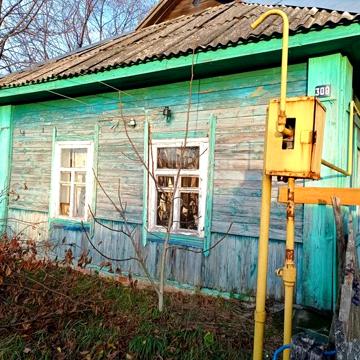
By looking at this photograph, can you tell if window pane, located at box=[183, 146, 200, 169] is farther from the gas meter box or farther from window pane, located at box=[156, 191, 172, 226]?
the gas meter box

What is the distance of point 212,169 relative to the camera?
5.59 m

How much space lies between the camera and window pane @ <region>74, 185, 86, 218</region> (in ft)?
23.8

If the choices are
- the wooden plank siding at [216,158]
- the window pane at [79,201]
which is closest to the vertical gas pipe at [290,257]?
the wooden plank siding at [216,158]

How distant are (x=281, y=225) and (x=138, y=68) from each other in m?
2.85

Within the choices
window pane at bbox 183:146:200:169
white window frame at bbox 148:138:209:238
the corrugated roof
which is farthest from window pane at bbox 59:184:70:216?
window pane at bbox 183:146:200:169

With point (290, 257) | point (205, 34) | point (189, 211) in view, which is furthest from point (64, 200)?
point (290, 257)

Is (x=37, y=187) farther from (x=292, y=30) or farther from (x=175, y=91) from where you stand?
(x=292, y=30)

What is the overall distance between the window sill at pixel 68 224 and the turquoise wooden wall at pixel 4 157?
1615mm

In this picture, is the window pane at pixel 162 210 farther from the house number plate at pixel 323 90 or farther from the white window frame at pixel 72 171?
the house number plate at pixel 323 90

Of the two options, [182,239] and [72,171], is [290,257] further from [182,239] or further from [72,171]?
[72,171]

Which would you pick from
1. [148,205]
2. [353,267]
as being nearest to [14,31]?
[148,205]

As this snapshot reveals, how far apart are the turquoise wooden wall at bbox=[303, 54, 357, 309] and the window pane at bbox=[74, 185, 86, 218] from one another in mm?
4030

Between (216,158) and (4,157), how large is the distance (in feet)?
16.8

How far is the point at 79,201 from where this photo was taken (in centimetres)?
732
